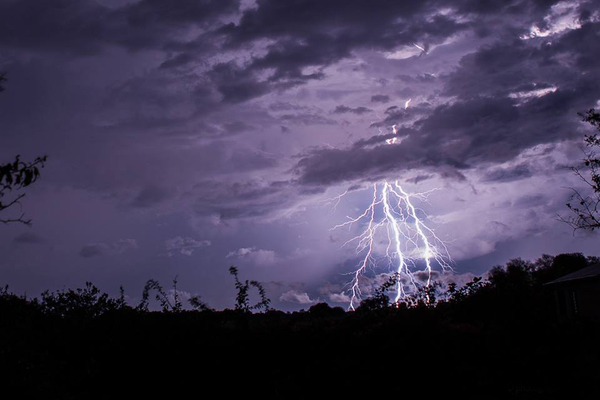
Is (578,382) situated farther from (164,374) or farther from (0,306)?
(0,306)

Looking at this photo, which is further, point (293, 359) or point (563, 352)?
point (563, 352)

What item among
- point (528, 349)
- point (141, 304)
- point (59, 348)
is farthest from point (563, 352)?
point (59, 348)

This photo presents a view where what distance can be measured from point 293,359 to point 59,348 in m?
3.68

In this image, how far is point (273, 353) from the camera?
908 cm

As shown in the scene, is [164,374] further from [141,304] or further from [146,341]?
[141,304]

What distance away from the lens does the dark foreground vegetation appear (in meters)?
7.88

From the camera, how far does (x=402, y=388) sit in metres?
7.93

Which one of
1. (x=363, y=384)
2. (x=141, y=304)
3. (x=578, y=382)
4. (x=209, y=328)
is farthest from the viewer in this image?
(x=141, y=304)

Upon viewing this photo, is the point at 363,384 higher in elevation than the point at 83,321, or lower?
lower

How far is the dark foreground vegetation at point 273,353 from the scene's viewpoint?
7.88 m

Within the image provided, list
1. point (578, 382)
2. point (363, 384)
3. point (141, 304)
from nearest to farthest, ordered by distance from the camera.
Answer: point (363, 384) → point (578, 382) → point (141, 304)

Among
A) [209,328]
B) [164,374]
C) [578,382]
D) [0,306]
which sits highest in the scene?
[0,306]

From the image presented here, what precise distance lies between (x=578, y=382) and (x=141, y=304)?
303 inches

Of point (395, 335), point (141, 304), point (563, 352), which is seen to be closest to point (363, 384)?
point (395, 335)
